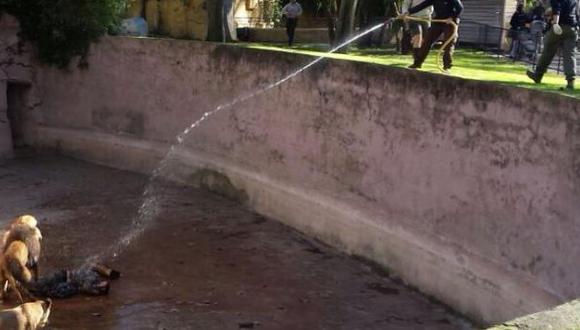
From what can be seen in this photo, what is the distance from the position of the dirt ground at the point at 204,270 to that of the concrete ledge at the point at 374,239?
0.72 ft

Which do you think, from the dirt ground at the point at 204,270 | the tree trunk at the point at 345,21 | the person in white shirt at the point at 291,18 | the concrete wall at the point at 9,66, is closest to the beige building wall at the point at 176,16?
the person in white shirt at the point at 291,18

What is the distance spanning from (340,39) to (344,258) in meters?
8.18

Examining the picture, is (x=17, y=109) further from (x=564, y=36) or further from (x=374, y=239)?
(x=564, y=36)

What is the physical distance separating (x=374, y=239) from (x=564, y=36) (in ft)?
12.1

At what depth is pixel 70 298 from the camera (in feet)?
32.8

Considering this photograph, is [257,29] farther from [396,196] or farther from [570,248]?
[570,248]

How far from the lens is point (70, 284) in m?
10.1

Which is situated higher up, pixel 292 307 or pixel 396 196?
pixel 396 196

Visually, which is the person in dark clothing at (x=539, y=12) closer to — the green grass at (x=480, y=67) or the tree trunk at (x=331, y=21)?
the green grass at (x=480, y=67)

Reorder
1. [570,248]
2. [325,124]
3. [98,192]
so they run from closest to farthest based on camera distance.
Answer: [570,248], [325,124], [98,192]

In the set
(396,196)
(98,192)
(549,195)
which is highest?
(549,195)

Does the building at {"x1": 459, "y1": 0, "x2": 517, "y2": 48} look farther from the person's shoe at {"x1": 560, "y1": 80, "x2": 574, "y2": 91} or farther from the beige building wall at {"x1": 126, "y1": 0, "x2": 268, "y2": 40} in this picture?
the person's shoe at {"x1": 560, "y1": 80, "x2": 574, "y2": 91}

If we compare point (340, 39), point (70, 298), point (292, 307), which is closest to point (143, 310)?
point (70, 298)

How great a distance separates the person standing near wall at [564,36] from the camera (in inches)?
428
